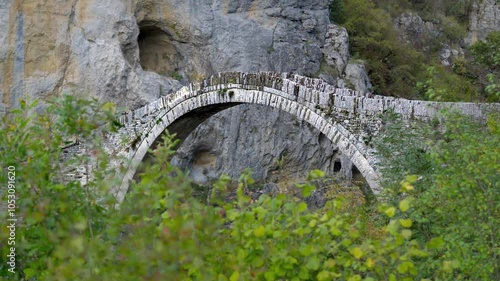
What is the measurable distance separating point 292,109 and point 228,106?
7.69ft

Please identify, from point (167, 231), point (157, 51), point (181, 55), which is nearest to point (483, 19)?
point (181, 55)

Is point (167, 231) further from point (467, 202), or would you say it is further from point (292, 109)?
point (292, 109)

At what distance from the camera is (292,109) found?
11273 mm

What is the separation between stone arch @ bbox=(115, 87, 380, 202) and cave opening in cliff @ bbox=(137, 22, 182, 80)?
7.43 m

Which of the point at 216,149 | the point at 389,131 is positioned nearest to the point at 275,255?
the point at 389,131

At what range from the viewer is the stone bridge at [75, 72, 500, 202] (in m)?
9.98

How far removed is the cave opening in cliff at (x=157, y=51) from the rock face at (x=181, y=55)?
3 cm

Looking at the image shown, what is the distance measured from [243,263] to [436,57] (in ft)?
92.9

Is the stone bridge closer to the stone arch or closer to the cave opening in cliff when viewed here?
the stone arch

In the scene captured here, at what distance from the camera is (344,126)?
10.5 m

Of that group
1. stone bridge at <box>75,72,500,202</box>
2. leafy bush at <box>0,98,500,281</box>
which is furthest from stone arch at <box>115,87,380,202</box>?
leafy bush at <box>0,98,500,281</box>

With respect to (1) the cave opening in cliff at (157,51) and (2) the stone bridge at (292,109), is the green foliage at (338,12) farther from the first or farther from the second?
(2) the stone bridge at (292,109)

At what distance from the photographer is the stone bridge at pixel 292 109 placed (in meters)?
9.98

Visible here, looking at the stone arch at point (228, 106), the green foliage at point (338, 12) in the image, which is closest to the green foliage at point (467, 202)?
the stone arch at point (228, 106)
